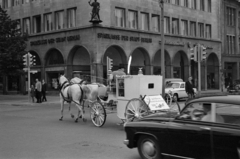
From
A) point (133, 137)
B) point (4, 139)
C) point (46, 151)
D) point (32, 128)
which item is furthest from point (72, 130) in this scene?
point (133, 137)

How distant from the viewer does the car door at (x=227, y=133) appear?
5.09m

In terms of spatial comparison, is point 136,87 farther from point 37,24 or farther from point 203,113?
point 37,24

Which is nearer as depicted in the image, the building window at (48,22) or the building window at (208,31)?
the building window at (48,22)

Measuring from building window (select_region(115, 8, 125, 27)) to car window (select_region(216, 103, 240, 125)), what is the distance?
30.3 m

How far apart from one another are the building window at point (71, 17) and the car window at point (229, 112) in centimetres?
3081

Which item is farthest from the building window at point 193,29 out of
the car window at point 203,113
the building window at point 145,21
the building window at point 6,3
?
the car window at point 203,113

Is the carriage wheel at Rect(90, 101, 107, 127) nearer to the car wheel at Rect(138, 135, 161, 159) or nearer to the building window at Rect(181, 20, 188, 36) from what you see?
the car wheel at Rect(138, 135, 161, 159)

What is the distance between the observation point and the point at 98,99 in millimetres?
12797

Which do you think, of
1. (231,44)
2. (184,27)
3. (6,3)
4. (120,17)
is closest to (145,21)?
(120,17)

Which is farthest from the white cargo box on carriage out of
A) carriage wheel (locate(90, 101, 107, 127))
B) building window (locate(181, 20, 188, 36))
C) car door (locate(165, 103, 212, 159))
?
building window (locate(181, 20, 188, 36))

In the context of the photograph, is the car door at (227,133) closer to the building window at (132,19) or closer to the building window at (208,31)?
the building window at (132,19)

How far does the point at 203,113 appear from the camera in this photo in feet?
18.8

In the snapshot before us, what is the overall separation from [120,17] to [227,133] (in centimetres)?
3122

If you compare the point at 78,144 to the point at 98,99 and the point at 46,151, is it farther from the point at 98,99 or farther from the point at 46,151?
the point at 98,99
